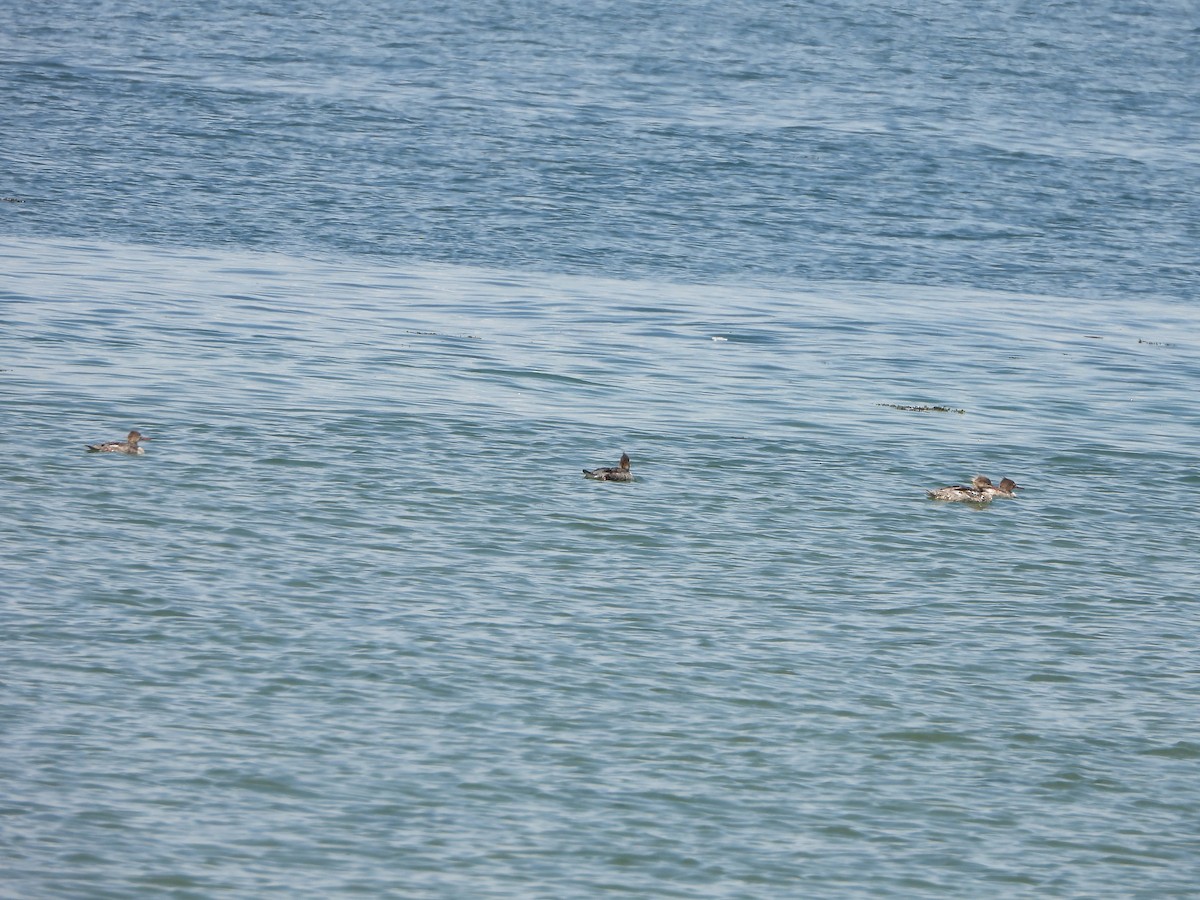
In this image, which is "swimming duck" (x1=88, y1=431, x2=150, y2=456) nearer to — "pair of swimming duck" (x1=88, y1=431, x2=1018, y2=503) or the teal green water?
"pair of swimming duck" (x1=88, y1=431, x2=1018, y2=503)

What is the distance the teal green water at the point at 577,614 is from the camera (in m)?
10.5

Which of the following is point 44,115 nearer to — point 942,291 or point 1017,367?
point 942,291

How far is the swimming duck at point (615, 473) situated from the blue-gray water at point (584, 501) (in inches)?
7.0

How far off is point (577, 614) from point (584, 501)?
3.25m

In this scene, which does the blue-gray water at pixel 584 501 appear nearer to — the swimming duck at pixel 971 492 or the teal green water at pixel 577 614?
the teal green water at pixel 577 614

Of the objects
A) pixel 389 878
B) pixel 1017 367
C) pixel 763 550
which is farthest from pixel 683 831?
pixel 1017 367

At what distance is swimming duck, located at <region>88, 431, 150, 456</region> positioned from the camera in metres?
17.5

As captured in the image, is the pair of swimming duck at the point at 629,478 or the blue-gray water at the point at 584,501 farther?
the pair of swimming duck at the point at 629,478

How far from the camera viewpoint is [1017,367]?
968 inches

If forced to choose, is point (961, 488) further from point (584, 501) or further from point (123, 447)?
point (123, 447)

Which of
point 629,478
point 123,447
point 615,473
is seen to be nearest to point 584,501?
point 615,473

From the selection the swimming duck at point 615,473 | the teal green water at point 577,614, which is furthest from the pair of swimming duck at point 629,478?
the teal green water at point 577,614

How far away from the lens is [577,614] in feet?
46.5

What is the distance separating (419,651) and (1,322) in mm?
12427
